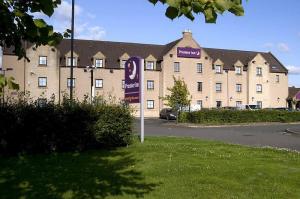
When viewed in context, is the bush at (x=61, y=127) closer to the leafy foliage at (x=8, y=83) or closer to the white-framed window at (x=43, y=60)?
the leafy foliage at (x=8, y=83)

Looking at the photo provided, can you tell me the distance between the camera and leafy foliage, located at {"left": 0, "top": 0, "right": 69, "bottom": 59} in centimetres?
484

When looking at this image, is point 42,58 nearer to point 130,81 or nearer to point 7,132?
point 130,81

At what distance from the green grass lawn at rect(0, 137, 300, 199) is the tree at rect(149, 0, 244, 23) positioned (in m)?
4.95

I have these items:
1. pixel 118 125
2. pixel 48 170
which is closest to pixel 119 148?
pixel 118 125

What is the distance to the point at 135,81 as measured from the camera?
63.7 ft

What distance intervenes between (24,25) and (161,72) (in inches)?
2421

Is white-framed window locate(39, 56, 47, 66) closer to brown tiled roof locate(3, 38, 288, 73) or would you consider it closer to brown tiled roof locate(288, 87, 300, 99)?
brown tiled roof locate(3, 38, 288, 73)

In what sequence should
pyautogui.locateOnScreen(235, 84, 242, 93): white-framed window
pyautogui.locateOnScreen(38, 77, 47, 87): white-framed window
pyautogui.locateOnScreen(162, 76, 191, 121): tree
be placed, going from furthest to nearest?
pyautogui.locateOnScreen(235, 84, 242, 93): white-framed window, pyautogui.locateOnScreen(38, 77, 47, 87): white-framed window, pyautogui.locateOnScreen(162, 76, 191, 121): tree

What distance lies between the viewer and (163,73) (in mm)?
66062

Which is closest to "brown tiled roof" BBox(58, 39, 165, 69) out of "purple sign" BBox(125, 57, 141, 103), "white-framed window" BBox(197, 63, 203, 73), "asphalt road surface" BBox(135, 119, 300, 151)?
"white-framed window" BBox(197, 63, 203, 73)

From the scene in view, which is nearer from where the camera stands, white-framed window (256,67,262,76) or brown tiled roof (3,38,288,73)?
brown tiled roof (3,38,288,73)

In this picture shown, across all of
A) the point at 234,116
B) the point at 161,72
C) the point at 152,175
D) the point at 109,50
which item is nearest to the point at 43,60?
the point at 109,50

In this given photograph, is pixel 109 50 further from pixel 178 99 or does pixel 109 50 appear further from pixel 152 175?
pixel 152 175

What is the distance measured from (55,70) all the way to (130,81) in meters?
42.4
